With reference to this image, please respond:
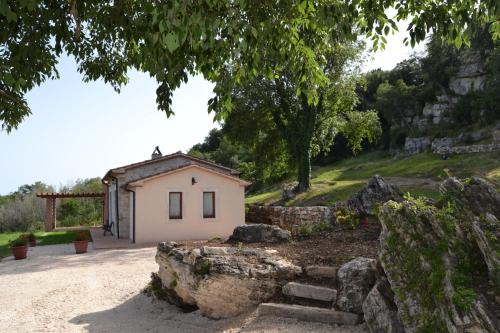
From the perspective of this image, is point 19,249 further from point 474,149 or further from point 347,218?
point 474,149

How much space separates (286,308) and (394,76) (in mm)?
59752

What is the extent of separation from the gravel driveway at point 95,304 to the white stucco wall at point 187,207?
169 inches

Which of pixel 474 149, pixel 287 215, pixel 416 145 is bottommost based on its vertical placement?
pixel 287 215

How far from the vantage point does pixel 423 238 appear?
16.3 feet

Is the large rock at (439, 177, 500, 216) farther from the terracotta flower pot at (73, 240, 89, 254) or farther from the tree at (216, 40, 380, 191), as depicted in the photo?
the tree at (216, 40, 380, 191)

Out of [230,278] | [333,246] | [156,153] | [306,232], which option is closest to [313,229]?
[306,232]

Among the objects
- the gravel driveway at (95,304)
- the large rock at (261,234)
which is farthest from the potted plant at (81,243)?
the large rock at (261,234)

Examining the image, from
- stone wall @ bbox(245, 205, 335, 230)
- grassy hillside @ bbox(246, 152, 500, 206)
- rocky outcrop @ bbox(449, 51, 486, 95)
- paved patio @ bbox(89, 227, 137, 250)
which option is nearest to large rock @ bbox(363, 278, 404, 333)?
stone wall @ bbox(245, 205, 335, 230)

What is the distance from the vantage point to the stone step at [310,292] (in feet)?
20.1

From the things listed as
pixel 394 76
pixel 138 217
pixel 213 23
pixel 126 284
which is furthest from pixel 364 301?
pixel 394 76

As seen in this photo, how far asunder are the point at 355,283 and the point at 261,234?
3.81 m

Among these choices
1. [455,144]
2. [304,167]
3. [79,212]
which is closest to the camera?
[304,167]

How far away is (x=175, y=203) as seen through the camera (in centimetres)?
1916

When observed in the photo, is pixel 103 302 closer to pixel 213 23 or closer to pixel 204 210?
pixel 213 23
